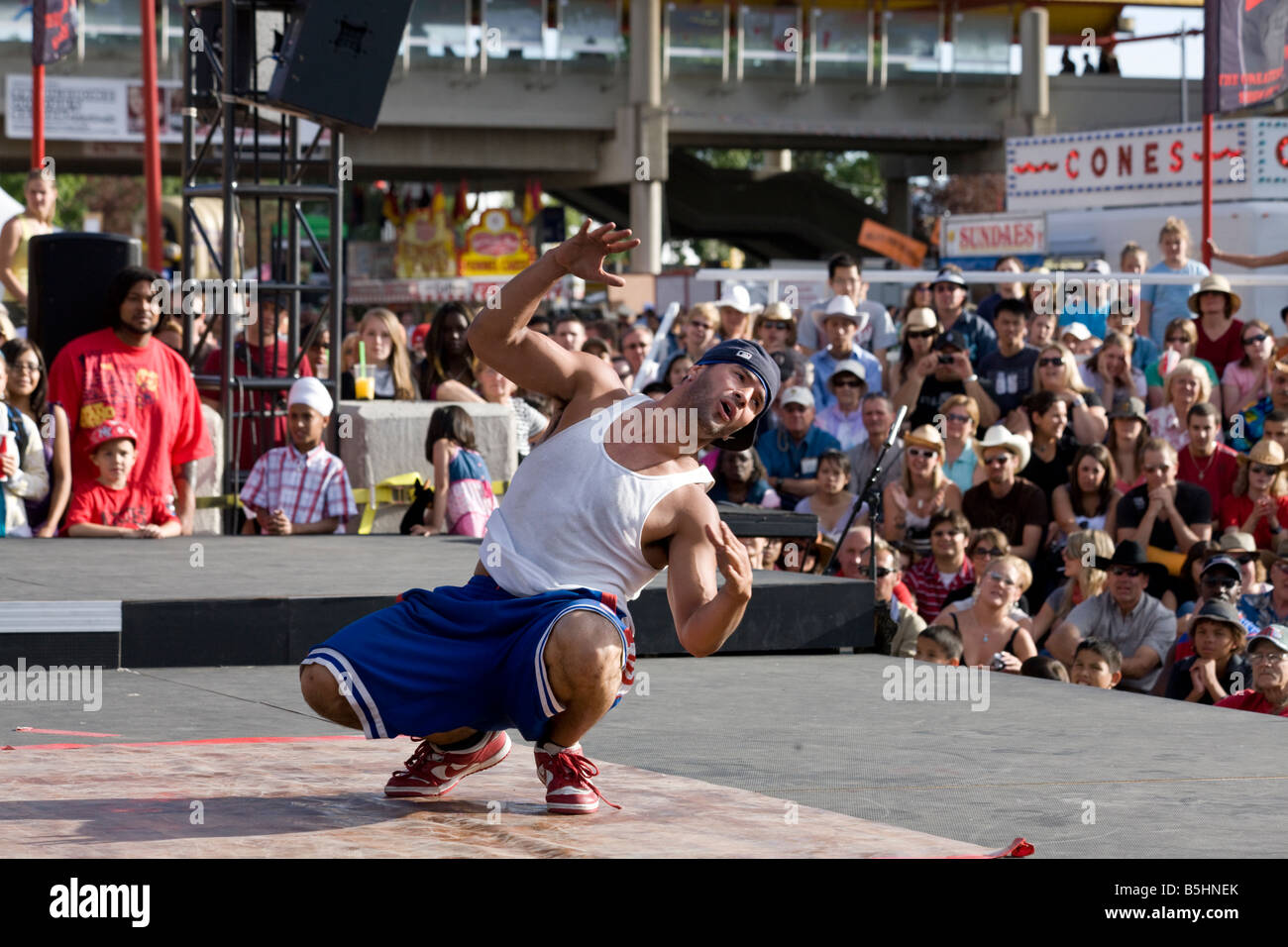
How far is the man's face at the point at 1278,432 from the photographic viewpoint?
925 cm

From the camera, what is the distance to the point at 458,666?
4289 millimetres

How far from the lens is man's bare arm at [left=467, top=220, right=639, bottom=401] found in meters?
4.25

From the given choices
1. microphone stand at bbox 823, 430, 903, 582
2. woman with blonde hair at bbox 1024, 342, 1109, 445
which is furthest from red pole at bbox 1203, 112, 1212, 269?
microphone stand at bbox 823, 430, 903, 582

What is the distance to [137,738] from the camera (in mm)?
5242

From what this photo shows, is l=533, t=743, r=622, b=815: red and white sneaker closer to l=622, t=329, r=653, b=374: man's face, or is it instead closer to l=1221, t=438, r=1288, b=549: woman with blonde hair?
l=1221, t=438, r=1288, b=549: woman with blonde hair

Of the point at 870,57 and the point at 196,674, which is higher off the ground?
the point at 870,57

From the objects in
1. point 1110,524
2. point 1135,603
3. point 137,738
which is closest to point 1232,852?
point 137,738

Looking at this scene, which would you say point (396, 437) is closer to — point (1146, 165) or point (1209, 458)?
point (1209, 458)

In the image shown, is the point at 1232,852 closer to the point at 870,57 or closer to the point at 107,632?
the point at 107,632

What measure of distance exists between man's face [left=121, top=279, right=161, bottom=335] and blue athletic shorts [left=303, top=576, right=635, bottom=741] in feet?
15.3

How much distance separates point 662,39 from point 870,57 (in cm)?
458
